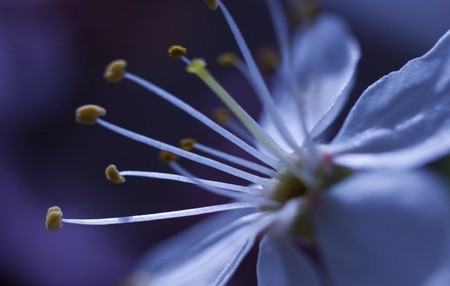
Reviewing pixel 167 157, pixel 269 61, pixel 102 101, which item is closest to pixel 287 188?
pixel 167 157

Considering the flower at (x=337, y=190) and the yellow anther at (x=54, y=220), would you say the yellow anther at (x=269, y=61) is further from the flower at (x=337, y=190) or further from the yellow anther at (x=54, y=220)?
the yellow anther at (x=54, y=220)

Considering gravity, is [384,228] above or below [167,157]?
below

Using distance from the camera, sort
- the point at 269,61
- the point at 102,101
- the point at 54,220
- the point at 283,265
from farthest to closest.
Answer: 1. the point at 102,101
2. the point at 269,61
3. the point at 54,220
4. the point at 283,265

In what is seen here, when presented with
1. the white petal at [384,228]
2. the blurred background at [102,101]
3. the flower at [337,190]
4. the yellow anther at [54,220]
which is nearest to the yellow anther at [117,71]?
the flower at [337,190]

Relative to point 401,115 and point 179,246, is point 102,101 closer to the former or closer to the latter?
point 179,246

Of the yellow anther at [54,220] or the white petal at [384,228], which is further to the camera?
the yellow anther at [54,220]

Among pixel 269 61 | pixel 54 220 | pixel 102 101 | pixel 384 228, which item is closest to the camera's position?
pixel 384 228

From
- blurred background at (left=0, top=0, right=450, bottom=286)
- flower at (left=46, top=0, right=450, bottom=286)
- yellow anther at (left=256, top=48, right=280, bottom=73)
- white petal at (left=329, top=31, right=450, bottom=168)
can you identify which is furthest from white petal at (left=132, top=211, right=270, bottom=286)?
blurred background at (left=0, top=0, right=450, bottom=286)
